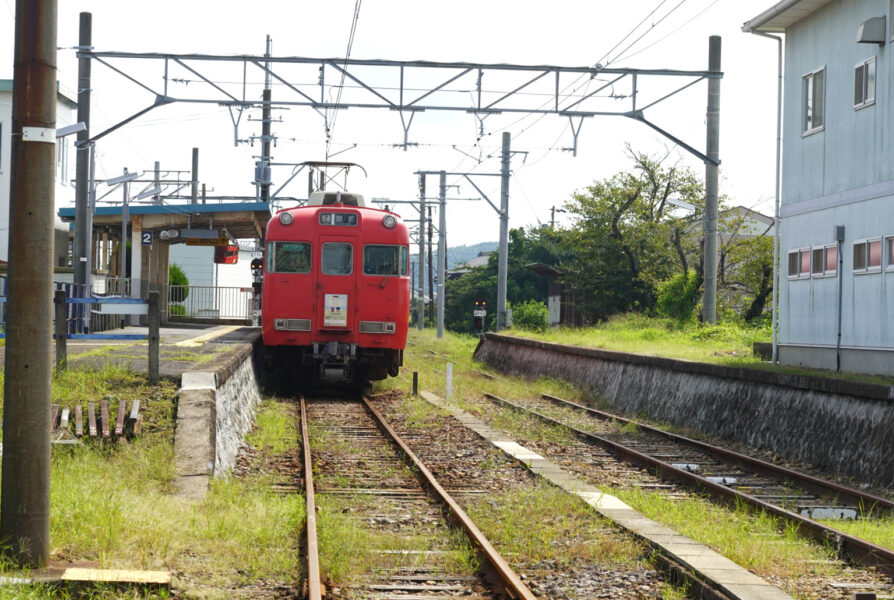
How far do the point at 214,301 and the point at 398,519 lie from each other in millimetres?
29994

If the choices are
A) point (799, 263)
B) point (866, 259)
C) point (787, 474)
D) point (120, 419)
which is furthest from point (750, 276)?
point (120, 419)

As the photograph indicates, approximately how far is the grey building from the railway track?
280 inches

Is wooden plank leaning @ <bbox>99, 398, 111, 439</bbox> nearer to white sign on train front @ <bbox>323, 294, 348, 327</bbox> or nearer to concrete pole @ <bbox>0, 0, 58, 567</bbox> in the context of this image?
concrete pole @ <bbox>0, 0, 58, 567</bbox>

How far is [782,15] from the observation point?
17.0 metres

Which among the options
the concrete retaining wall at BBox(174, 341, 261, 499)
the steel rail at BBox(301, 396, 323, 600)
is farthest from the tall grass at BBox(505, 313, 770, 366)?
the steel rail at BBox(301, 396, 323, 600)

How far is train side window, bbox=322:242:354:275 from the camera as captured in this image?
59.8ft

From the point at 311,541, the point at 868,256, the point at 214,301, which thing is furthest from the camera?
the point at 214,301

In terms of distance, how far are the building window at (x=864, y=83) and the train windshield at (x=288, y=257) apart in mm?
9449

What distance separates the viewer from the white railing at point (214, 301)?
3616 centimetres

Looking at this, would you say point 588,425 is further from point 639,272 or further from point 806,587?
point 639,272

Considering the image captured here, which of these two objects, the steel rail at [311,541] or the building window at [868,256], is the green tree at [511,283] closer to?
the building window at [868,256]

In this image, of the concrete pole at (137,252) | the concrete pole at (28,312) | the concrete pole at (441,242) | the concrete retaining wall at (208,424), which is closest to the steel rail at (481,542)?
the concrete retaining wall at (208,424)

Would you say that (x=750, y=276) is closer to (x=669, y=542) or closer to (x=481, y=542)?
(x=669, y=542)

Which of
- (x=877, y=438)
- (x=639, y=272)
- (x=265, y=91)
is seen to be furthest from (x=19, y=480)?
(x=639, y=272)
